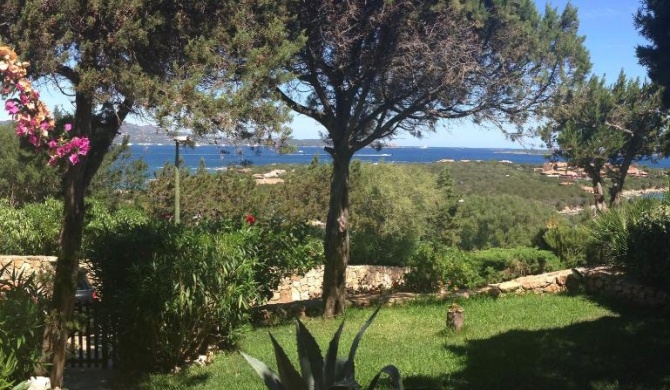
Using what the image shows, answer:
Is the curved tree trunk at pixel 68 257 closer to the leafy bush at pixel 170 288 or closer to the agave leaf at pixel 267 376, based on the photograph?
the leafy bush at pixel 170 288

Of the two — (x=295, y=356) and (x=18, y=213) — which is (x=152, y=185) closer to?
(x=18, y=213)

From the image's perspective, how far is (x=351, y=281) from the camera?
15.8 m

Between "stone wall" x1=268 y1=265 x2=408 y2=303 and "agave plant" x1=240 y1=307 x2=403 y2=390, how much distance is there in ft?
36.4

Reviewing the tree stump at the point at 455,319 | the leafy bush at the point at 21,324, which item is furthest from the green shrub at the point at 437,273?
the leafy bush at the point at 21,324

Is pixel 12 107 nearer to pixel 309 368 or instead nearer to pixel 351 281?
pixel 309 368

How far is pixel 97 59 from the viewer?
6.59 meters

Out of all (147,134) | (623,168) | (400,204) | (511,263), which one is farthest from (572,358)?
(400,204)

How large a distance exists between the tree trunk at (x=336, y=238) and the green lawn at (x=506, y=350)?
0.78 meters

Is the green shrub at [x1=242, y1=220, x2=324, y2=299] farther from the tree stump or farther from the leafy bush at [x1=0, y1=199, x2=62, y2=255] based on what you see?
the leafy bush at [x1=0, y1=199, x2=62, y2=255]

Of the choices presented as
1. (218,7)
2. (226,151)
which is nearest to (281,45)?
(218,7)

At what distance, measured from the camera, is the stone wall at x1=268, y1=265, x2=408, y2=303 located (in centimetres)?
1519

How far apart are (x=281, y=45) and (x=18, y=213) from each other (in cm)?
904

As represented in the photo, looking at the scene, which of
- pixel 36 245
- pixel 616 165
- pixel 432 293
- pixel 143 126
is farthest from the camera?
pixel 616 165

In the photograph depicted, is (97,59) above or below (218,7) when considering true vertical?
below
